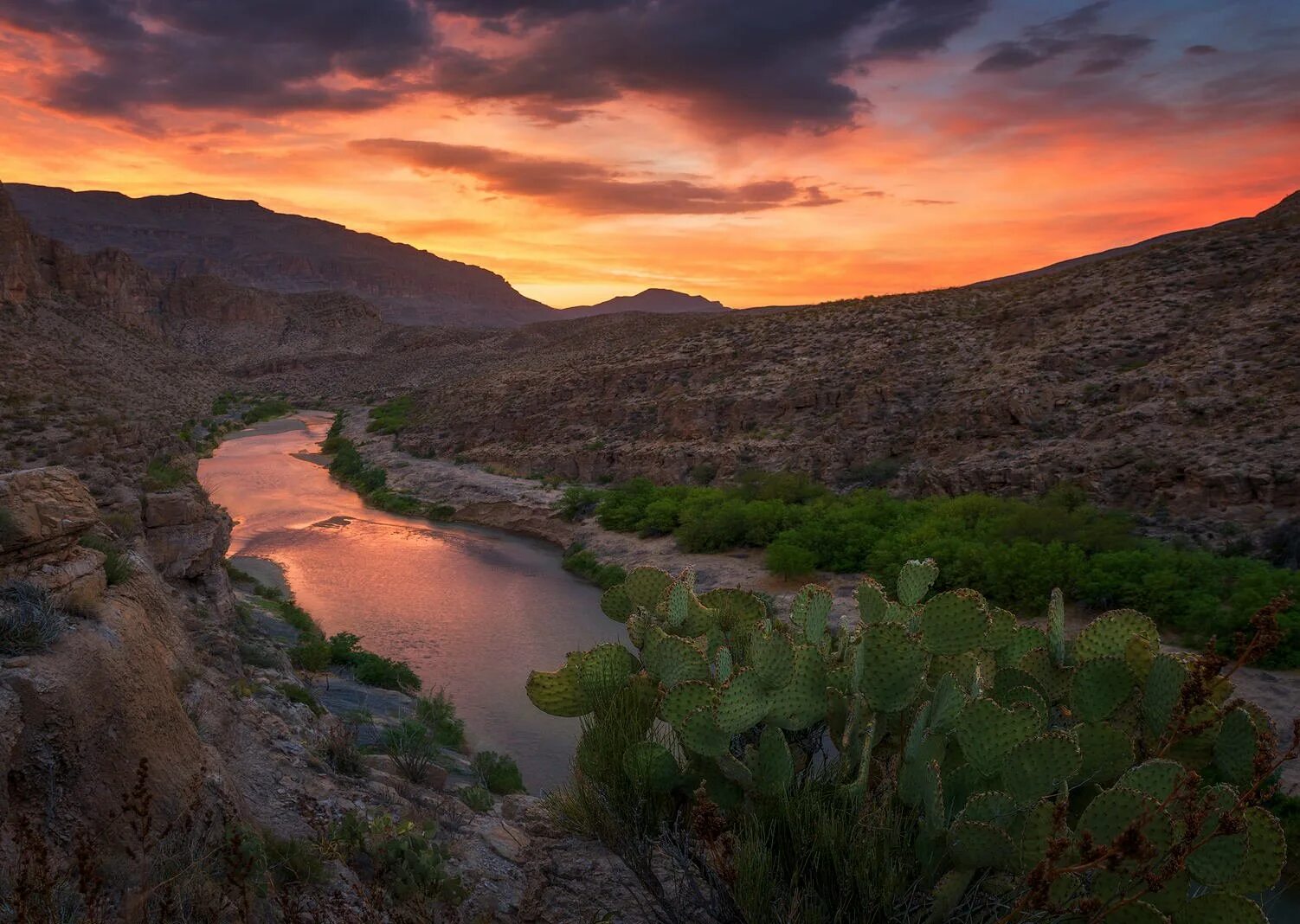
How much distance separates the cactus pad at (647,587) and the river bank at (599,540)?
7.65 meters

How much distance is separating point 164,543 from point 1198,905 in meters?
13.5

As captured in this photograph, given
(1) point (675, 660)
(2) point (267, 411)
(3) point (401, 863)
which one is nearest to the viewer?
(3) point (401, 863)

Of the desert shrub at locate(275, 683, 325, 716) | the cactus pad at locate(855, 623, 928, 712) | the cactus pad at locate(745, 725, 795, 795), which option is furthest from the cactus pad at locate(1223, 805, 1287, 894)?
the desert shrub at locate(275, 683, 325, 716)

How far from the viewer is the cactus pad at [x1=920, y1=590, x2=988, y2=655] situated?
5277 millimetres

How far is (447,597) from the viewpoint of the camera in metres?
19.7

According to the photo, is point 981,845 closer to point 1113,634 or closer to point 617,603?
point 1113,634

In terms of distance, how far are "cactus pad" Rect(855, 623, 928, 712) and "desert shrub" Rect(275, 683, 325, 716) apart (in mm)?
7081

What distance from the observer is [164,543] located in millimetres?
12945

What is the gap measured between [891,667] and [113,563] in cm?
596

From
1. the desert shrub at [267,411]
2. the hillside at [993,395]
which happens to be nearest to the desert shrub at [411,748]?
the hillside at [993,395]

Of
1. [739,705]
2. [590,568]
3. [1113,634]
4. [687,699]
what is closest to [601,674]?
[687,699]

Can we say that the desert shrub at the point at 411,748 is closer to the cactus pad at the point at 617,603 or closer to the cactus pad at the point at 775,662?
the cactus pad at the point at 617,603

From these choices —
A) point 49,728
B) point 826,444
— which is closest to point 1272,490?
point 826,444

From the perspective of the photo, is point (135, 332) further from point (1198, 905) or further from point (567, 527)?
point (1198, 905)
